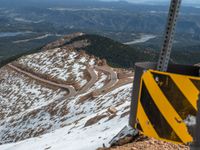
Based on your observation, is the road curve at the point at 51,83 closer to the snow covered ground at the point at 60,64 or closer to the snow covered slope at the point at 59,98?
the snow covered slope at the point at 59,98

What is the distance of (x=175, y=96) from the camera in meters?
6.91

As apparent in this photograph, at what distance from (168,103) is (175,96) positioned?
0.17 m

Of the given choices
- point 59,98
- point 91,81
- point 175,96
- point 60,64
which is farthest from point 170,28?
point 60,64

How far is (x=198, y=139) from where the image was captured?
595cm

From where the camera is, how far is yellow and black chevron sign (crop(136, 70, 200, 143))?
680 cm

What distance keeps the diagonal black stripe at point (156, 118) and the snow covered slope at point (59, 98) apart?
33.7 ft

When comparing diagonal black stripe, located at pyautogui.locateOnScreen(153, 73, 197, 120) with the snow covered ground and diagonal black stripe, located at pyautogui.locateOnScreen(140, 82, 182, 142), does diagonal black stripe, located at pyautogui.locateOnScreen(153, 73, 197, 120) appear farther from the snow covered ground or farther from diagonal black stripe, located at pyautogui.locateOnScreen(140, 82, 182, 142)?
the snow covered ground

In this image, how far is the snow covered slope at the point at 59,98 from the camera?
31.6 metres

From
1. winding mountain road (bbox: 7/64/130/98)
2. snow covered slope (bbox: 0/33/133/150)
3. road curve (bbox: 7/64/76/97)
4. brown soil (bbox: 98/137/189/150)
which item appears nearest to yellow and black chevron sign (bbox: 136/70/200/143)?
brown soil (bbox: 98/137/189/150)

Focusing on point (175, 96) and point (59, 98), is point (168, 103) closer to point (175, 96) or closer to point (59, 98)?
point (175, 96)

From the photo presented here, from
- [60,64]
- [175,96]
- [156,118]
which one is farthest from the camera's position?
[60,64]

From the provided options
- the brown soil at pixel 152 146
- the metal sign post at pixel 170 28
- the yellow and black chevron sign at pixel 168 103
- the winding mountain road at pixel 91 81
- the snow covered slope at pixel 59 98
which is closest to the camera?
the metal sign post at pixel 170 28

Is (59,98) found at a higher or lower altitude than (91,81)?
lower

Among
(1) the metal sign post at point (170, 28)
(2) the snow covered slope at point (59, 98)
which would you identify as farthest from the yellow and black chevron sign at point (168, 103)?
(2) the snow covered slope at point (59, 98)
